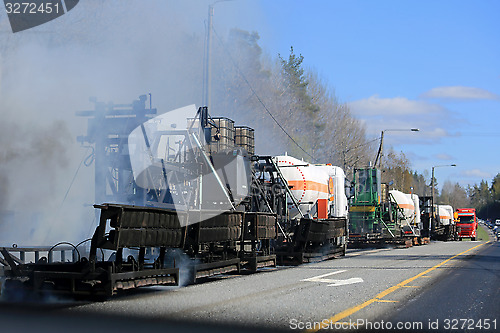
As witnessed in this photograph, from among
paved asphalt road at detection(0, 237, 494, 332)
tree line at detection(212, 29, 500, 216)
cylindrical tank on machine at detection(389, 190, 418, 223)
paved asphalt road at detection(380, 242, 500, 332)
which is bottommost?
paved asphalt road at detection(380, 242, 500, 332)

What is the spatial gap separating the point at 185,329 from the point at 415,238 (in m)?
29.8

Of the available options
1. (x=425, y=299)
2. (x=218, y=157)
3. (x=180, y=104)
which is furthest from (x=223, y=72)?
(x=425, y=299)

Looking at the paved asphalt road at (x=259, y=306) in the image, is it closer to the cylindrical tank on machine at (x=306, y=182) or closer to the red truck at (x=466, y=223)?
the cylindrical tank on machine at (x=306, y=182)

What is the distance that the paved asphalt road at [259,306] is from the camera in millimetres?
7551

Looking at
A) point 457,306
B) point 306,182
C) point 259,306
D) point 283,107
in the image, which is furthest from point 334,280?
point 283,107

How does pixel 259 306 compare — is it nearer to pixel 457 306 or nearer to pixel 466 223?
pixel 457 306

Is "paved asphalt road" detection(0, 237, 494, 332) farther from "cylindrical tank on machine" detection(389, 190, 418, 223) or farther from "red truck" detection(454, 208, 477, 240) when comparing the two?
"red truck" detection(454, 208, 477, 240)

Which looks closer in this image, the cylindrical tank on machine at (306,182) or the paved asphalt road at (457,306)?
the paved asphalt road at (457,306)

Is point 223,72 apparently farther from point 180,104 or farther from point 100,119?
point 100,119

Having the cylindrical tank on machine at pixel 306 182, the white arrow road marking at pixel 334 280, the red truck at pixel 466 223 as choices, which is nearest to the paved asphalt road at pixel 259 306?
the white arrow road marking at pixel 334 280

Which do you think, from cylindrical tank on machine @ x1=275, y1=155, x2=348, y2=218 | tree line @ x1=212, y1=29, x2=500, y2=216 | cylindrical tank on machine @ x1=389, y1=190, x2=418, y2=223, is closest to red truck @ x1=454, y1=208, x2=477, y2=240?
tree line @ x1=212, y1=29, x2=500, y2=216

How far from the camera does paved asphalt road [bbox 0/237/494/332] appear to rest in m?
7.55

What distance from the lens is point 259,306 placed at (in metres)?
8.99

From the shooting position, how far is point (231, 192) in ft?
49.8
